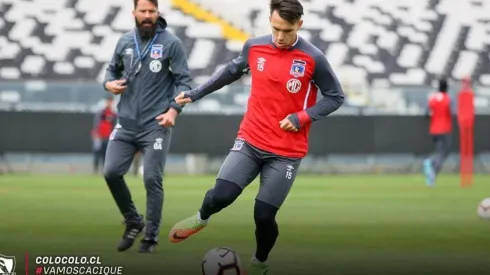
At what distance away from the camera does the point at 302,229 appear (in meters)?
14.4

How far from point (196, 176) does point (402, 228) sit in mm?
17193

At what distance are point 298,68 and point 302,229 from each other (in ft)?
18.4

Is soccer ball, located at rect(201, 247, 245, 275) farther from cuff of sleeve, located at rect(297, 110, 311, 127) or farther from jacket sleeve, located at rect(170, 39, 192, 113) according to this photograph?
jacket sleeve, located at rect(170, 39, 192, 113)

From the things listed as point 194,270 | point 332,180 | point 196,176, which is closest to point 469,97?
point 332,180

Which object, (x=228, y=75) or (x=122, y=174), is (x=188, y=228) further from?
(x=122, y=174)

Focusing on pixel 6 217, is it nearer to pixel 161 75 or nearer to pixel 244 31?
pixel 161 75

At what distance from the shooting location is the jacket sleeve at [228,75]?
9391mm

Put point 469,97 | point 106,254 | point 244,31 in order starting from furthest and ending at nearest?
1. point 244,31
2. point 469,97
3. point 106,254

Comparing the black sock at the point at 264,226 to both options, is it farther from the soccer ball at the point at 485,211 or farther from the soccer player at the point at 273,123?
the soccer ball at the point at 485,211

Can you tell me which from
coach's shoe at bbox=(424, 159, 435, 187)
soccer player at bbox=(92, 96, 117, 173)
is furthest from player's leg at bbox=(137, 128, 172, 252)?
soccer player at bbox=(92, 96, 117, 173)

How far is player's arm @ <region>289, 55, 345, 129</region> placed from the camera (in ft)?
29.7

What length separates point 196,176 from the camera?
31.3 meters

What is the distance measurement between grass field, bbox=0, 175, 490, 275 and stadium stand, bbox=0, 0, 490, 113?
13.5 m

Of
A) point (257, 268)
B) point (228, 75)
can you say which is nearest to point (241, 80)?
point (228, 75)
